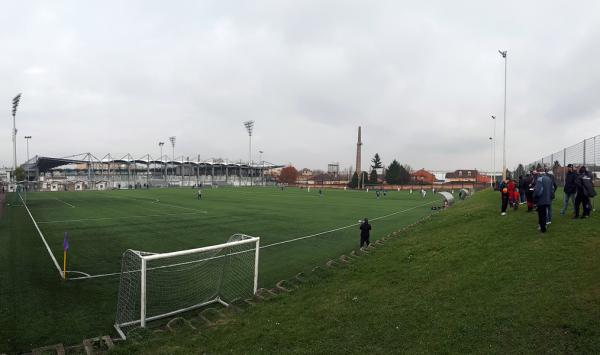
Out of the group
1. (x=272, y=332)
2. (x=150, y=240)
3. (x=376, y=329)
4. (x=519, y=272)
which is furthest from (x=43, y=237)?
(x=519, y=272)

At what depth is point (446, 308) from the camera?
6371 mm

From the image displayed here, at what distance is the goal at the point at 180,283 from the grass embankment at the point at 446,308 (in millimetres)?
1361

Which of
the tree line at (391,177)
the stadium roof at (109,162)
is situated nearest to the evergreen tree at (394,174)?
the tree line at (391,177)

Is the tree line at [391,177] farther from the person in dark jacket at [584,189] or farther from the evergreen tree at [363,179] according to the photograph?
the person in dark jacket at [584,189]

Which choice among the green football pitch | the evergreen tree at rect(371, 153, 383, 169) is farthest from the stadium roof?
the green football pitch

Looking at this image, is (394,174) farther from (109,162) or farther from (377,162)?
(109,162)

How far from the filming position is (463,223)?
46.9 ft

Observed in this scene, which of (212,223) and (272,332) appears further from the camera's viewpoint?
(212,223)

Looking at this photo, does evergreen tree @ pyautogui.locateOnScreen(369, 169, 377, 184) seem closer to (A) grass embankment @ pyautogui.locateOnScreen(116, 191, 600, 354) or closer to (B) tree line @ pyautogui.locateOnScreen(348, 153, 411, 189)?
(B) tree line @ pyautogui.locateOnScreen(348, 153, 411, 189)

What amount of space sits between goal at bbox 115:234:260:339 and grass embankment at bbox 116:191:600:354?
1361 millimetres

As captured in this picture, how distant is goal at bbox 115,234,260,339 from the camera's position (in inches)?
301

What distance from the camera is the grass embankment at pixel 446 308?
17.2ft

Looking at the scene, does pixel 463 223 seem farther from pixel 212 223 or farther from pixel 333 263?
pixel 212 223

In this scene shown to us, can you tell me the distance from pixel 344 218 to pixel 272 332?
67.3ft
